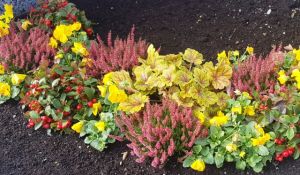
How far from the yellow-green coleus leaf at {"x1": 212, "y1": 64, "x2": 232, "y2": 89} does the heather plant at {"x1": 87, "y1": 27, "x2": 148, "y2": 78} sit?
643 millimetres

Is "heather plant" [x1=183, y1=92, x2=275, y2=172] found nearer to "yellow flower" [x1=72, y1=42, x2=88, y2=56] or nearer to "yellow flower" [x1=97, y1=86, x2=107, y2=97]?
"yellow flower" [x1=97, y1=86, x2=107, y2=97]

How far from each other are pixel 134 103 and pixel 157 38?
1314 mm

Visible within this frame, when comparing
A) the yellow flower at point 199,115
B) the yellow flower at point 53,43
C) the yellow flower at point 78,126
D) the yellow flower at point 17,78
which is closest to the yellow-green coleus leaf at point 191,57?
the yellow flower at point 199,115

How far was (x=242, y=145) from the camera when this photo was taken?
3496mm

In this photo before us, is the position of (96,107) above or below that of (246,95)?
below

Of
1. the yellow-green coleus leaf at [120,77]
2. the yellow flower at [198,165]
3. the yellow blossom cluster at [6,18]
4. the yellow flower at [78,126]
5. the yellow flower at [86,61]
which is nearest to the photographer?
the yellow flower at [198,165]

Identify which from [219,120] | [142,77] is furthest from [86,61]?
[219,120]

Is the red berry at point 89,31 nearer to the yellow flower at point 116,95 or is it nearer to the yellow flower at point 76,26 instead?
the yellow flower at point 76,26

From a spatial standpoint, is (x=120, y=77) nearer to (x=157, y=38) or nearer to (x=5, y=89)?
(x=5, y=89)

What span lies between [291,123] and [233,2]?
1997 mm

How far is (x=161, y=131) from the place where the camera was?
11.4 ft

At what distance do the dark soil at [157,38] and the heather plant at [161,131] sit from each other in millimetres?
137

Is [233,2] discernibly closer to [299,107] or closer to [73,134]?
[299,107]

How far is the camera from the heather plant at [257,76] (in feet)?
12.2
